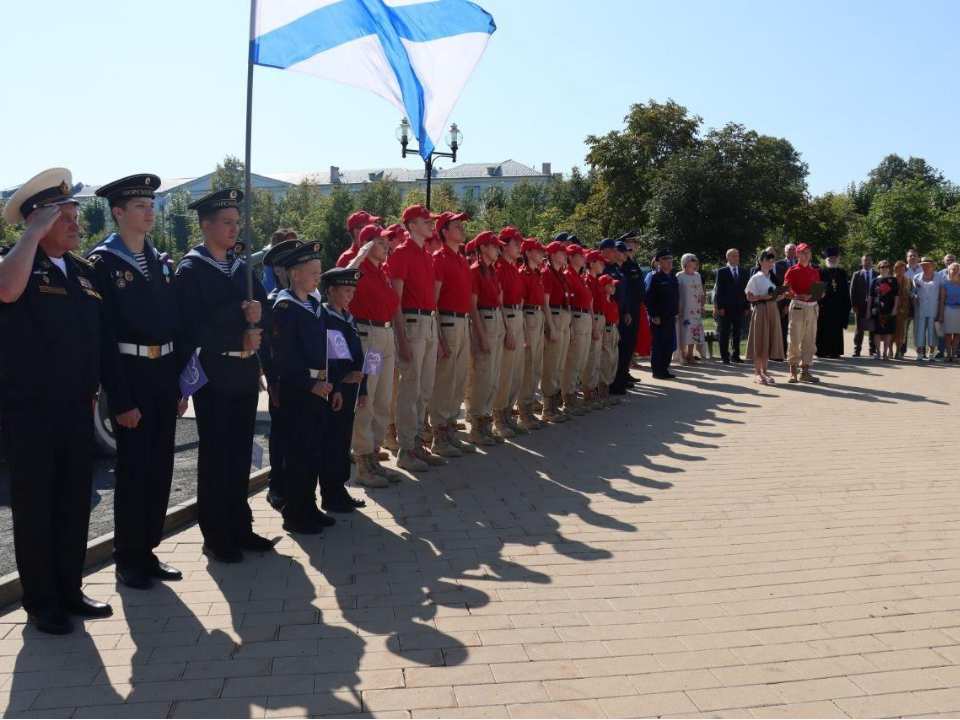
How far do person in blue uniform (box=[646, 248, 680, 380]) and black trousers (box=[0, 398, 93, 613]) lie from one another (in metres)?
11.0

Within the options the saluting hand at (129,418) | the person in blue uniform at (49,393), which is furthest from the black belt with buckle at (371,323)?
the person in blue uniform at (49,393)

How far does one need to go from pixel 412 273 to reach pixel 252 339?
2722 millimetres

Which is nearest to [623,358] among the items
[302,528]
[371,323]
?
[371,323]

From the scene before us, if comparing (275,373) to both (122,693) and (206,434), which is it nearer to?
(206,434)

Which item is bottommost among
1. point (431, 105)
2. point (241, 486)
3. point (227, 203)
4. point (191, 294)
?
point (241, 486)

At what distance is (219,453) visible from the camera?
16.9 feet

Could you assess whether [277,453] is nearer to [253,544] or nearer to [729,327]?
[253,544]

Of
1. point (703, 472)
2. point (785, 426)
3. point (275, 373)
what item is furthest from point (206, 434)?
point (785, 426)

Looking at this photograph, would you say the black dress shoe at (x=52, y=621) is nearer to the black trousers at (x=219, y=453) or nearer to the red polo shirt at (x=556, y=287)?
the black trousers at (x=219, y=453)

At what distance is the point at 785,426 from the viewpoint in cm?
1017

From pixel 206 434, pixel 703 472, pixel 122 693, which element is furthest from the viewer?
pixel 703 472

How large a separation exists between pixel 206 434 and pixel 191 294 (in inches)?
33.4

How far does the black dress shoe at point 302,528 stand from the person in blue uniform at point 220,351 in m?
0.53

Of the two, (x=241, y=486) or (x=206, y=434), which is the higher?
(x=206, y=434)
